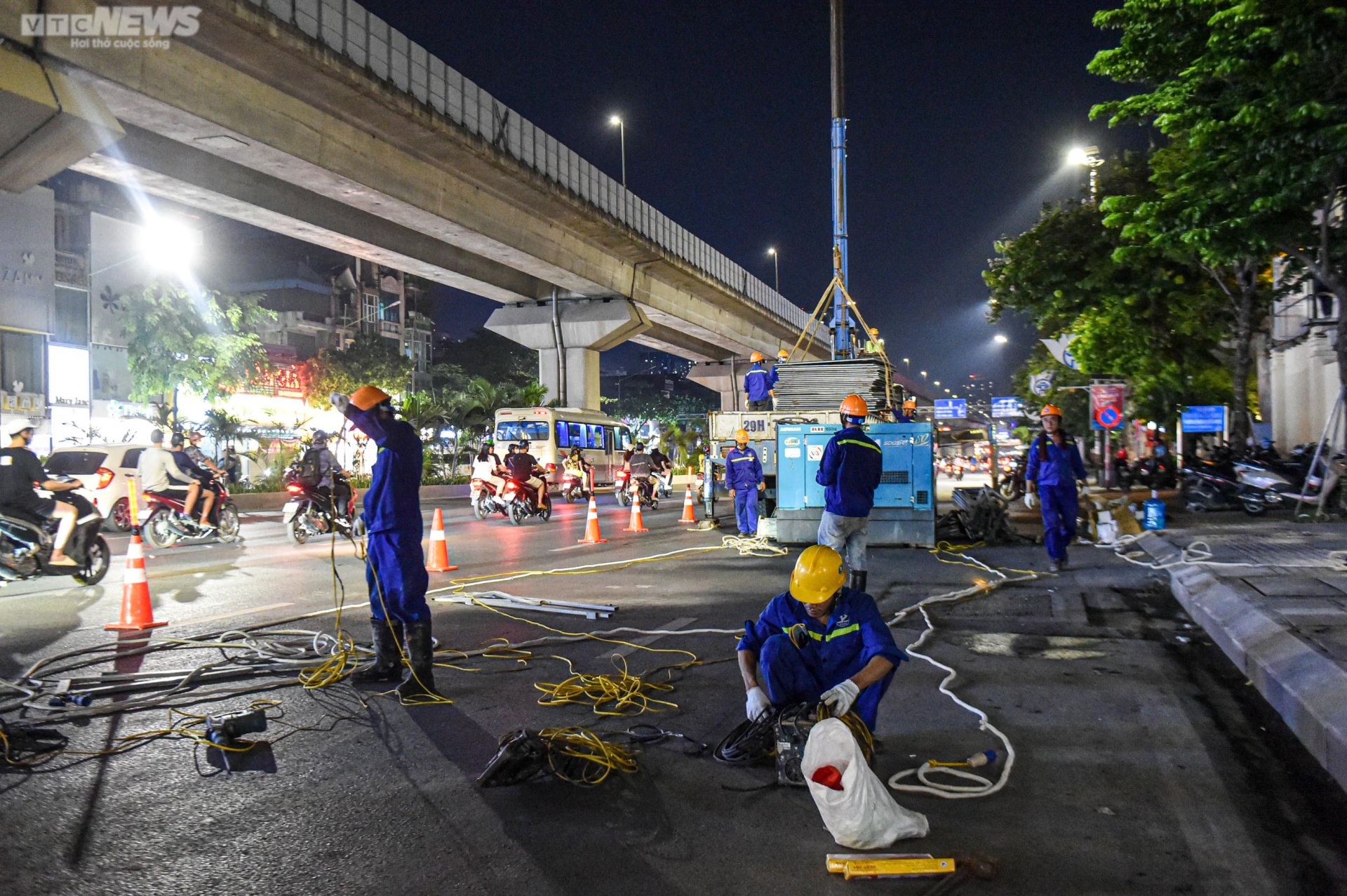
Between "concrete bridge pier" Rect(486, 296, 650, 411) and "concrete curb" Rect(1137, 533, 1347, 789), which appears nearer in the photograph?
"concrete curb" Rect(1137, 533, 1347, 789)

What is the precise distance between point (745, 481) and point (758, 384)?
8.21 ft

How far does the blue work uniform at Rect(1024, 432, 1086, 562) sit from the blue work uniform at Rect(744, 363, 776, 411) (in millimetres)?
6391

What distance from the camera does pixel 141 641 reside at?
719cm

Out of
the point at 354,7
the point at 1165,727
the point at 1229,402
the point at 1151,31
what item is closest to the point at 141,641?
the point at 1165,727

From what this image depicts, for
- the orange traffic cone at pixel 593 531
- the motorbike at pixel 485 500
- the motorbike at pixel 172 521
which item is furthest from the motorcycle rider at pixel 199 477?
the motorbike at pixel 485 500

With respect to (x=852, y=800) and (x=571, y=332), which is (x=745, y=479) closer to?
(x=852, y=800)

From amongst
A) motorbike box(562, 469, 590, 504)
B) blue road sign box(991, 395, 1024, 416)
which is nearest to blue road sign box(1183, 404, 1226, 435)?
motorbike box(562, 469, 590, 504)

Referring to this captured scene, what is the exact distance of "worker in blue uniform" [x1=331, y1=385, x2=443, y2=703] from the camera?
571 cm

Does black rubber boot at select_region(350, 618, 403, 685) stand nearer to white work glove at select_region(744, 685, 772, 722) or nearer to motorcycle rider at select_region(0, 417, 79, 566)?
white work glove at select_region(744, 685, 772, 722)

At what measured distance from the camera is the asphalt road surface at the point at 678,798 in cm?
326

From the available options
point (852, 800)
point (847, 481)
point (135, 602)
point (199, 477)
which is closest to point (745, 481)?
point (847, 481)

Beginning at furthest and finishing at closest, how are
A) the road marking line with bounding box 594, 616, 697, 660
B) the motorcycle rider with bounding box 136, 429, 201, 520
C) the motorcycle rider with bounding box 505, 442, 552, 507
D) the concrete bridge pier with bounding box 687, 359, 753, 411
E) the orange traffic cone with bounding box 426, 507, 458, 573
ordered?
the concrete bridge pier with bounding box 687, 359, 753, 411, the motorcycle rider with bounding box 505, 442, 552, 507, the motorcycle rider with bounding box 136, 429, 201, 520, the orange traffic cone with bounding box 426, 507, 458, 573, the road marking line with bounding box 594, 616, 697, 660

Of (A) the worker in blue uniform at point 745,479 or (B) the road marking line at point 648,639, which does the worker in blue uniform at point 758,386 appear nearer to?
(A) the worker in blue uniform at point 745,479

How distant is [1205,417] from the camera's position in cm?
2989
